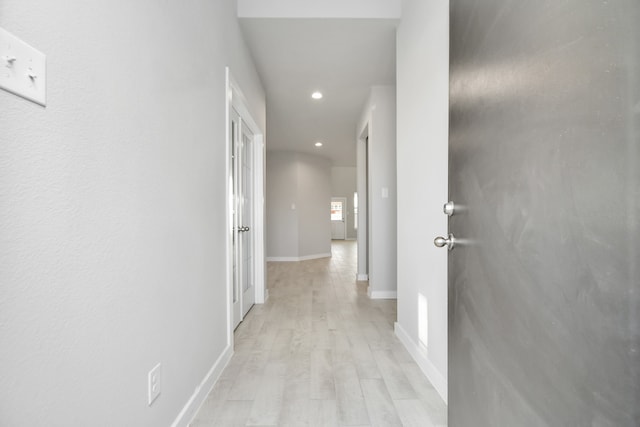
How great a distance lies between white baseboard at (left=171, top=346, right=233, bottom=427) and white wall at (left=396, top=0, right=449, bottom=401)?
120cm

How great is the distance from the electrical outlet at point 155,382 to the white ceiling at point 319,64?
2416 millimetres

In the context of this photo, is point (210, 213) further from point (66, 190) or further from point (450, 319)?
point (450, 319)

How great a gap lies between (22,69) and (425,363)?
214cm

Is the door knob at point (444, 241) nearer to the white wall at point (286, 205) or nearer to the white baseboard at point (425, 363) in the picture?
the white baseboard at point (425, 363)

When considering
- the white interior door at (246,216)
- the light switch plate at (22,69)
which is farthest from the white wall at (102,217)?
the white interior door at (246,216)

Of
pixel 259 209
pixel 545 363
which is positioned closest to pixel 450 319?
pixel 545 363

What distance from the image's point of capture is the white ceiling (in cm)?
270

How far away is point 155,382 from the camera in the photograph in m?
1.25

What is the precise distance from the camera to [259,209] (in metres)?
3.70

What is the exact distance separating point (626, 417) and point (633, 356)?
0.09m

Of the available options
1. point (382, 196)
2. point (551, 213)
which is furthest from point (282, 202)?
point (551, 213)

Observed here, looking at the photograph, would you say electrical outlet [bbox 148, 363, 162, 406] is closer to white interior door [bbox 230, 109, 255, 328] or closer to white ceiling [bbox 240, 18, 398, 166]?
white interior door [bbox 230, 109, 255, 328]

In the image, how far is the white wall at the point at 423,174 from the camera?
1.77 meters

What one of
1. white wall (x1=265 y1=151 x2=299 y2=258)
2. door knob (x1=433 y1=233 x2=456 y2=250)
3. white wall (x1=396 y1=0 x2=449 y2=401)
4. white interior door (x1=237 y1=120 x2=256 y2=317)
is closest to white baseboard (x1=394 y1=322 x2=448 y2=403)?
white wall (x1=396 y1=0 x2=449 y2=401)
